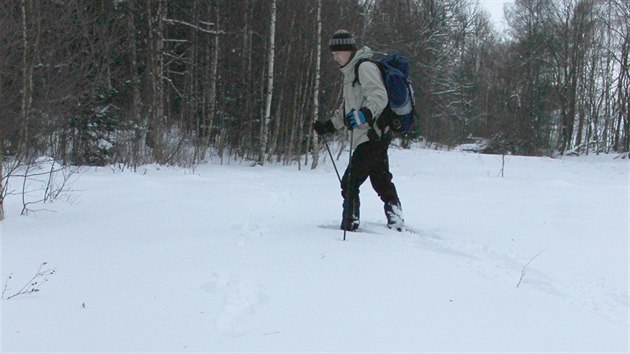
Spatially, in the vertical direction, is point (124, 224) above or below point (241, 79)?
below

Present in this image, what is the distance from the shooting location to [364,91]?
4387 mm

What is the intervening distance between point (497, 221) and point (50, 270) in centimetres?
407

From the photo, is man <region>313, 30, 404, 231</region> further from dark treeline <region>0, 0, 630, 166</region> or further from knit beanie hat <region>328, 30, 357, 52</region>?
dark treeline <region>0, 0, 630, 166</region>

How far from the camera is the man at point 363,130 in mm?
4336

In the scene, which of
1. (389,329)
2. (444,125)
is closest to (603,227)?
(389,329)

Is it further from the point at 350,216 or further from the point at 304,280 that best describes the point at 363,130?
the point at 304,280

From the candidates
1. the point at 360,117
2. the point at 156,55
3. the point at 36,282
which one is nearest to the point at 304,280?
the point at 36,282

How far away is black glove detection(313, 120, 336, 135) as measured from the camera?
491 centimetres

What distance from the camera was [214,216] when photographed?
5035mm

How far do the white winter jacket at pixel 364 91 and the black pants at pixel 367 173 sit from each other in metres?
0.09

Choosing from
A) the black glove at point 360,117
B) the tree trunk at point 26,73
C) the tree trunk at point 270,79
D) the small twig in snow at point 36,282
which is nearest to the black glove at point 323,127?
the black glove at point 360,117

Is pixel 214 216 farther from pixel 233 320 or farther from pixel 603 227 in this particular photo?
pixel 603 227

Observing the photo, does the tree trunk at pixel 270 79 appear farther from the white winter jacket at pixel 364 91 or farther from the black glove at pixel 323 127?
the white winter jacket at pixel 364 91

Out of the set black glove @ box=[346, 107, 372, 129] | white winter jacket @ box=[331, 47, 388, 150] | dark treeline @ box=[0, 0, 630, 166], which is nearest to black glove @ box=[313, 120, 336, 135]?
white winter jacket @ box=[331, 47, 388, 150]
